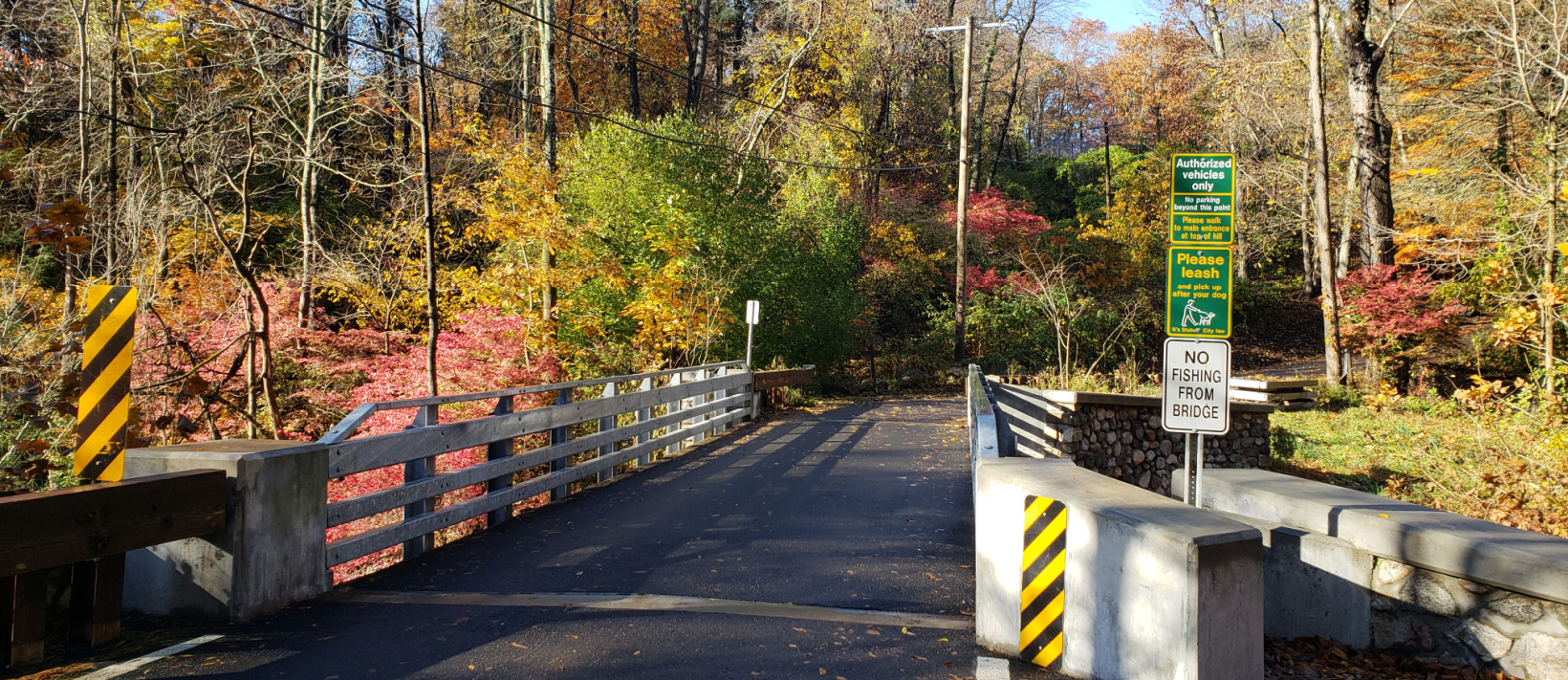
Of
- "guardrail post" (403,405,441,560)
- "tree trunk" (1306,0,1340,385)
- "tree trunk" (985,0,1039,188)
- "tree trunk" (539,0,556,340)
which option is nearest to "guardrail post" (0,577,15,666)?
"guardrail post" (403,405,441,560)

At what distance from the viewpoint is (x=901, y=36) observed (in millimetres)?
36781

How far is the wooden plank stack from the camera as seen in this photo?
19.5m

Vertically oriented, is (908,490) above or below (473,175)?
below

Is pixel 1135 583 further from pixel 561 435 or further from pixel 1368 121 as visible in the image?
pixel 1368 121

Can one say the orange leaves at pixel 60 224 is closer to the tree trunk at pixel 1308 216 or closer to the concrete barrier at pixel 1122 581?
the concrete barrier at pixel 1122 581

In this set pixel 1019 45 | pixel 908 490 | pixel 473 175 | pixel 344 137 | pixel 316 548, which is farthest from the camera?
pixel 1019 45

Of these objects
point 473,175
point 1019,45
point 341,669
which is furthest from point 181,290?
point 1019,45

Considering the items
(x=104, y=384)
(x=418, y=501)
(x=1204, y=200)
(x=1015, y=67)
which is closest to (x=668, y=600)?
(x=418, y=501)

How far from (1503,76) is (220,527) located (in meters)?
22.7

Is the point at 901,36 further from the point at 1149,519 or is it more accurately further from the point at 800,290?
the point at 1149,519

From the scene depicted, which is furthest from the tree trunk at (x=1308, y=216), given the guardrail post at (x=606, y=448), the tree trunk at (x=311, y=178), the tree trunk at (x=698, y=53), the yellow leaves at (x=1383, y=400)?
the tree trunk at (x=311, y=178)

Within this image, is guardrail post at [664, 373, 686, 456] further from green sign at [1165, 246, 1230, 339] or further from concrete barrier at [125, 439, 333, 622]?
green sign at [1165, 246, 1230, 339]

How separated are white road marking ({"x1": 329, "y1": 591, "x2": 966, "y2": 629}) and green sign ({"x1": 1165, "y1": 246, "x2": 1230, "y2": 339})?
8.69ft

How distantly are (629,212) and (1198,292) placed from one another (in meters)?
17.5
